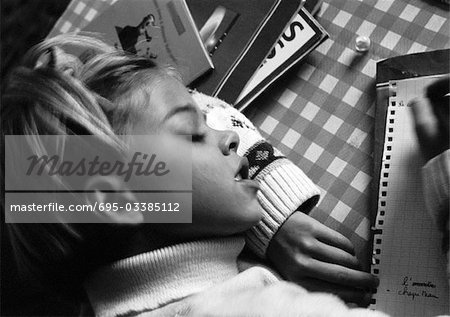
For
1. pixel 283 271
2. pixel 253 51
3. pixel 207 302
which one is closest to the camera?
pixel 207 302

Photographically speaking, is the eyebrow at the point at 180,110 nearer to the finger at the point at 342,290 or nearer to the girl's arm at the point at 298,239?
the girl's arm at the point at 298,239

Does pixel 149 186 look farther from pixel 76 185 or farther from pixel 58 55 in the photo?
pixel 58 55

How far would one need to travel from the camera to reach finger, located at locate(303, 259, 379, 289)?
55 cm

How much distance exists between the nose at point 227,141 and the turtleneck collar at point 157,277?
0.09 metres

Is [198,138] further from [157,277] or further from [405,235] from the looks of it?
[405,235]

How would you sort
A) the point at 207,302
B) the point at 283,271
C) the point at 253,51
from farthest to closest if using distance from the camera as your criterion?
the point at 253,51
the point at 283,271
the point at 207,302

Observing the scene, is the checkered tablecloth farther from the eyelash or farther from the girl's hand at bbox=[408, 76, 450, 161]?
the eyelash

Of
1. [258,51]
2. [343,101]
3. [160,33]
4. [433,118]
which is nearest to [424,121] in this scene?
[433,118]

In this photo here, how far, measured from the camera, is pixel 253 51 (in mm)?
691

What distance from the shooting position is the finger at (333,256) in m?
0.57

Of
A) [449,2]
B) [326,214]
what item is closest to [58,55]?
[326,214]

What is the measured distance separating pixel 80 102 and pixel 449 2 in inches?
18.1

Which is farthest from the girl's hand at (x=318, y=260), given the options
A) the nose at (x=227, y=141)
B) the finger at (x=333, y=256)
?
the nose at (x=227, y=141)

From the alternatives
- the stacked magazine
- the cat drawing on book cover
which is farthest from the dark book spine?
the cat drawing on book cover
